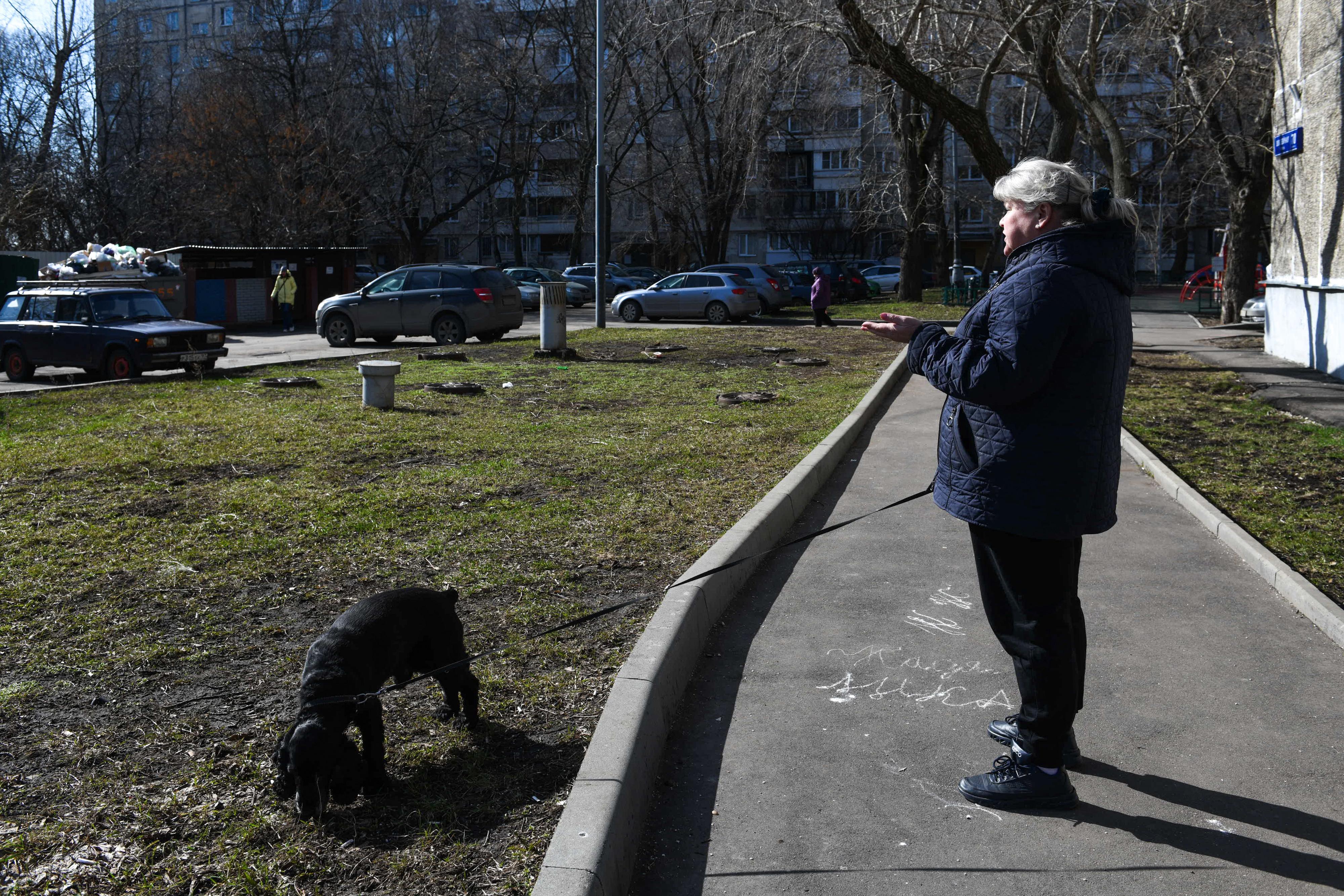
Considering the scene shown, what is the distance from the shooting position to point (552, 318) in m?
19.4

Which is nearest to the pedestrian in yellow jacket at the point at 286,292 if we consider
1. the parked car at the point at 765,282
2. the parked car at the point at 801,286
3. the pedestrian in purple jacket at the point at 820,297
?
the parked car at the point at 765,282

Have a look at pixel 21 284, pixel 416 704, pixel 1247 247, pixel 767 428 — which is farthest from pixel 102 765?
pixel 1247 247

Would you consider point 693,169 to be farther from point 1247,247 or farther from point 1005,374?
point 1005,374

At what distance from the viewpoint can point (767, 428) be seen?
10781mm

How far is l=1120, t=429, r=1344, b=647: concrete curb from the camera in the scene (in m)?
5.05

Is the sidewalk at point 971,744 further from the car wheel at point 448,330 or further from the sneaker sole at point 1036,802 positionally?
the car wheel at point 448,330

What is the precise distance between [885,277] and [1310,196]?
Result: 113 ft

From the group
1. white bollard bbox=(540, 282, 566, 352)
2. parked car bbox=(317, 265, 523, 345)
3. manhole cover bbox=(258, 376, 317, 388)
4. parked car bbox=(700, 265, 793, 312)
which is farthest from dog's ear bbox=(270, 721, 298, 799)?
parked car bbox=(700, 265, 793, 312)

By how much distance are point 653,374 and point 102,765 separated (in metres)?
12.9

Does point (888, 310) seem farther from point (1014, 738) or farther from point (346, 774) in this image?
point (346, 774)

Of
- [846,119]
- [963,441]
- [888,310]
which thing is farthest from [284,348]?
[963,441]

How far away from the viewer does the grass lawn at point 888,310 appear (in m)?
30.3

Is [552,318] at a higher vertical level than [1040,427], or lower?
higher

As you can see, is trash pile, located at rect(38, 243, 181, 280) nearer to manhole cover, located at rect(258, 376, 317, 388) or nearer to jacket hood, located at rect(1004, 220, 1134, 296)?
manhole cover, located at rect(258, 376, 317, 388)
